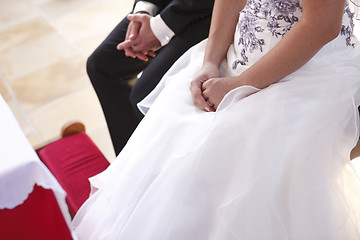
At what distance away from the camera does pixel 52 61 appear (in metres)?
2.78

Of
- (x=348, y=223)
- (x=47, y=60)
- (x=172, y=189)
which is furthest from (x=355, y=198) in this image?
(x=47, y=60)

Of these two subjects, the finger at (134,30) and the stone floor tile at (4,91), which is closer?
the finger at (134,30)

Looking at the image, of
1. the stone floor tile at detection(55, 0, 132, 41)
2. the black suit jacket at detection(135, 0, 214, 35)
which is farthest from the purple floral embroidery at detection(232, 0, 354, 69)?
the stone floor tile at detection(55, 0, 132, 41)

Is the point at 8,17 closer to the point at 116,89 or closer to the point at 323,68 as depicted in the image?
the point at 116,89

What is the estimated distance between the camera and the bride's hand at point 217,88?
1.18m

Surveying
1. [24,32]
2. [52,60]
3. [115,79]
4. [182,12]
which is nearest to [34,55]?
[52,60]

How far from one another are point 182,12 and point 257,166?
0.73 m

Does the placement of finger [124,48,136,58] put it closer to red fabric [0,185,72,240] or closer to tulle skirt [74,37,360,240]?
tulle skirt [74,37,360,240]

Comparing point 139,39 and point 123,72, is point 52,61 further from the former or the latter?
point 139,39

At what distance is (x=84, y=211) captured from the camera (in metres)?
1.23

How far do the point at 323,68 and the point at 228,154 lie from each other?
303 millimetres

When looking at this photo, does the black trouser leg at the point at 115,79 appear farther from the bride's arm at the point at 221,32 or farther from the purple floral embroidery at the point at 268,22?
the purple floral embroidery at the point at 268,22

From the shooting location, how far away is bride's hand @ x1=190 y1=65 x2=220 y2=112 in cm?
120

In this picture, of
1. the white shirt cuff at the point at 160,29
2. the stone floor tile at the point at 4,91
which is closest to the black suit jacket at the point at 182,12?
the white shirt cuff at the point at 160,29
